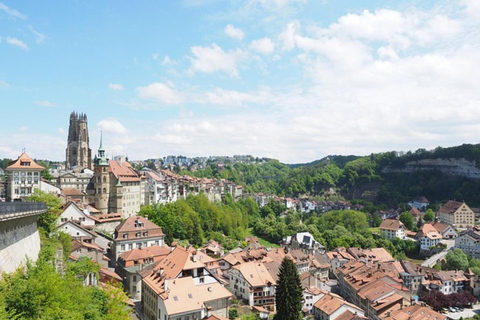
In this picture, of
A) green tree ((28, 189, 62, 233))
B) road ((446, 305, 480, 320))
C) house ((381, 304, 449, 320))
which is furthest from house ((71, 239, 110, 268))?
road ((446, 305, 480, 320))

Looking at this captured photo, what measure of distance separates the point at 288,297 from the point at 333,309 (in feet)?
32.5

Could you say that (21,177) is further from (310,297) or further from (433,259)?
(433,259)

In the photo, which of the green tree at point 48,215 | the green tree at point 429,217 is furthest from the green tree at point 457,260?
the green tree at point 48,215

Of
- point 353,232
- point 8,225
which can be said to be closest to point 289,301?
point 8,225

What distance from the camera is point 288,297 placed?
34281 millimetres

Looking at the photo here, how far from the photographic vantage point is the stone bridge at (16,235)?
1769 cm

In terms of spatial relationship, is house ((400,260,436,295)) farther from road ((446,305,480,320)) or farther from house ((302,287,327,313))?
house ((302,287,327,313))

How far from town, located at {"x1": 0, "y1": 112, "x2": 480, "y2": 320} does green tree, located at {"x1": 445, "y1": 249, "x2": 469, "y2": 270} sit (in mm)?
175

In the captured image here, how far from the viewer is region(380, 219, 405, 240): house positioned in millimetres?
88625

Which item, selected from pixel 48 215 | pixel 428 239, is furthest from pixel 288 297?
pixel 428 239

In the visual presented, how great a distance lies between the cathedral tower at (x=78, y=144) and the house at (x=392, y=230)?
7182cm

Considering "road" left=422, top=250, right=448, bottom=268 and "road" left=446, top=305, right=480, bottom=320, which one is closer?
"road" left=446, top=305, right=480, bottom=320

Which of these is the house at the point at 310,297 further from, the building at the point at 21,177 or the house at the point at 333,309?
the building at the point at 21,177

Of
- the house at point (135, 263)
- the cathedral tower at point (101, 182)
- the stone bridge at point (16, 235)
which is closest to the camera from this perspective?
the stone bridge at point (16, 235)
